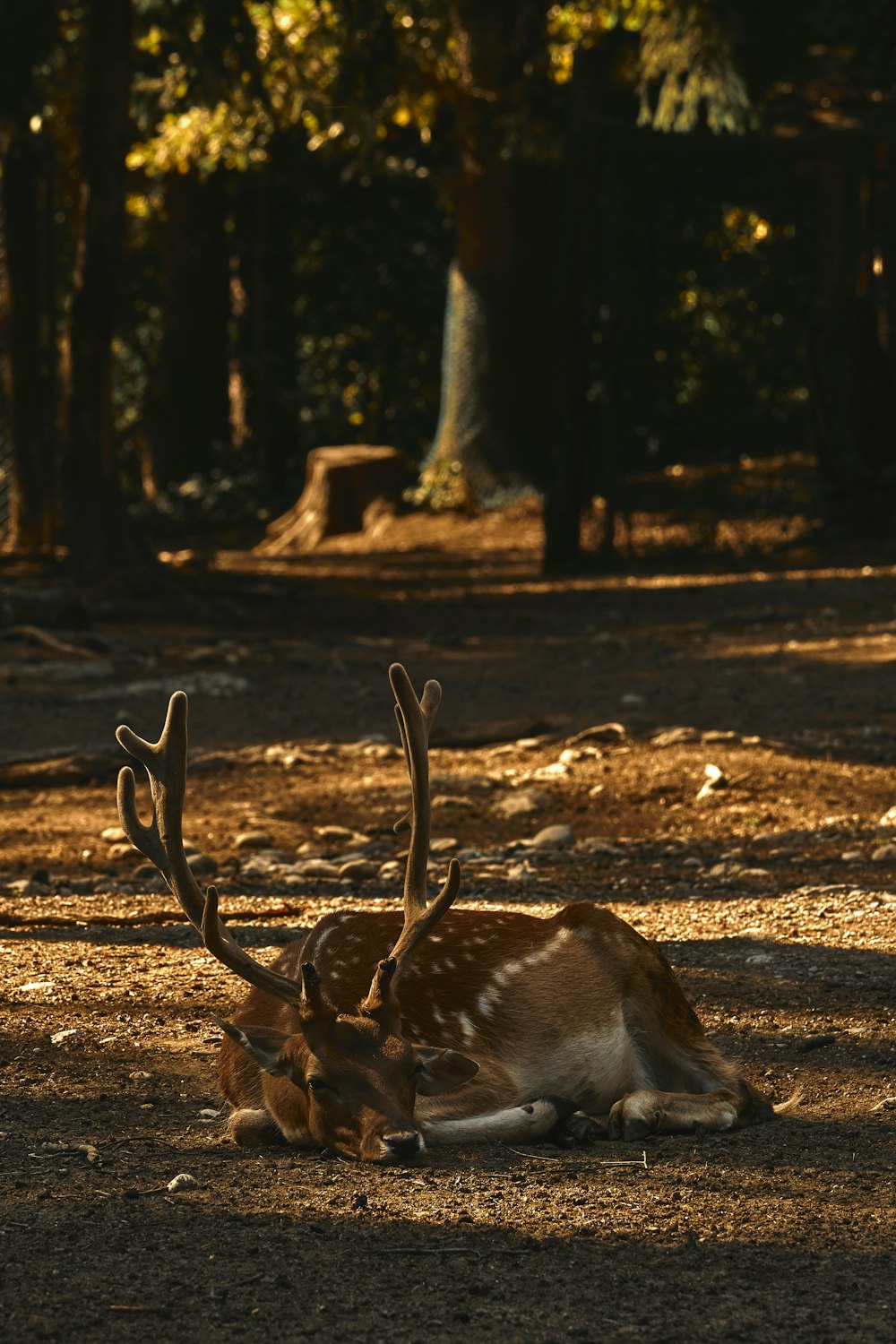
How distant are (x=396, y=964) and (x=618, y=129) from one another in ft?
43.1

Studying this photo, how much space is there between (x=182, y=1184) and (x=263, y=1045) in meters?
0.37

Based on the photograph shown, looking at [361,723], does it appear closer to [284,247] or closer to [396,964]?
[396,964]

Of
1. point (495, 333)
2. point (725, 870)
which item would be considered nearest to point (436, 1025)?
point (725, 870)

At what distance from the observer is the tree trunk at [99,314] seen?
50.0 feet

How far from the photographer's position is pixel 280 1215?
364 cm

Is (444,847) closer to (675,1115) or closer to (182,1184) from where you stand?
(675,1115)

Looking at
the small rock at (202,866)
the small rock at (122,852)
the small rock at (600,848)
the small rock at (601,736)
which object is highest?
the small rock at (601,736)

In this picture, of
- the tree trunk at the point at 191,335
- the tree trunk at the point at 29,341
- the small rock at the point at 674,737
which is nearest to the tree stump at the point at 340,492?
the tree trunk at the point at 29,341

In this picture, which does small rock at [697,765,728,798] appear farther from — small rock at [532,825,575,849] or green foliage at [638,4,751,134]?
green foliage at [638,4,751,134]

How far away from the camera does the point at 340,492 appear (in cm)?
2136

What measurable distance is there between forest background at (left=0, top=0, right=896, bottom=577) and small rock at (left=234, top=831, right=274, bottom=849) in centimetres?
819

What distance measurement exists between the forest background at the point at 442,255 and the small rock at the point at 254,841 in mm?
8194

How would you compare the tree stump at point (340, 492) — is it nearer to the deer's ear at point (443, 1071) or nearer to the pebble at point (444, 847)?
the pebble at point (444, 847)

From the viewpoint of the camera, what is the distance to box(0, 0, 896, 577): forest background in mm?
15734
